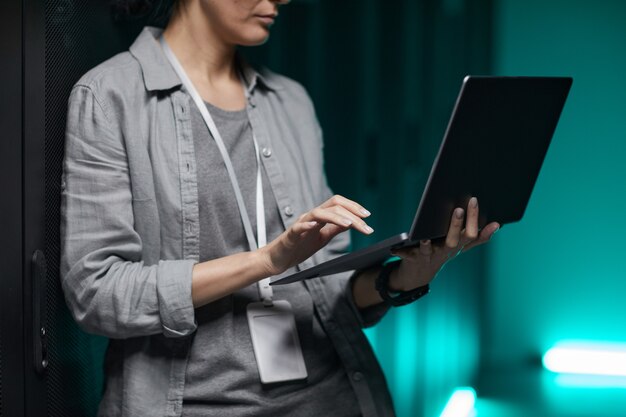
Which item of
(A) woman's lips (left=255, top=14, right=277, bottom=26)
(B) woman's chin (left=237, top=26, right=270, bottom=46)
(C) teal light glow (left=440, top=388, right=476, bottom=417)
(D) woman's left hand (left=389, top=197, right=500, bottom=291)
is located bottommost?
(C) teal light glow (left=440, top=388, right=476, bottom=417)

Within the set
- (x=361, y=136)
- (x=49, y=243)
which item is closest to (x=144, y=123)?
(x=49, y=243)

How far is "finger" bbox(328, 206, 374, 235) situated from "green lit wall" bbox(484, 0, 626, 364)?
1943 mm

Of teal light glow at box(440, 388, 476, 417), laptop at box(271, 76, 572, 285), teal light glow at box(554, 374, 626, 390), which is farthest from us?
teal light glow at box(554, 374, 626, 390)

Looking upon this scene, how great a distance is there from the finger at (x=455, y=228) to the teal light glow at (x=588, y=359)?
5.86 feet

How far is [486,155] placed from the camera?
3.84ft

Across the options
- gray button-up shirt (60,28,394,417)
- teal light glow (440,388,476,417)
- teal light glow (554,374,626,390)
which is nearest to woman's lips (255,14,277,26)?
gray button-up shirt (60,28,394,417)

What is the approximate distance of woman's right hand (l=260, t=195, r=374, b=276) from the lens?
1.12 meters

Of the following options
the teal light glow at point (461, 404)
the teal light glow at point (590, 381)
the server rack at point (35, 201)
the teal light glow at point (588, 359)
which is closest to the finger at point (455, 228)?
the server rack at point (35, 201)

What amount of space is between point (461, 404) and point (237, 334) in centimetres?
147

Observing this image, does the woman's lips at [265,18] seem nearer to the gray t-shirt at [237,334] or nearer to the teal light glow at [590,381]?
the gray t-shirt at [237,334]

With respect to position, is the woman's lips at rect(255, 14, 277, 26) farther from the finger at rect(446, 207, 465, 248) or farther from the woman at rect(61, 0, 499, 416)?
the finger at rect(446, 207, 465, 248)

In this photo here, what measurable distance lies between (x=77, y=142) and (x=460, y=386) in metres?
1.78

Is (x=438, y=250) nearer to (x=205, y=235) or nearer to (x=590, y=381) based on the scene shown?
(x=205, y=235)

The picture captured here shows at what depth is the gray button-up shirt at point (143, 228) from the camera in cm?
122
